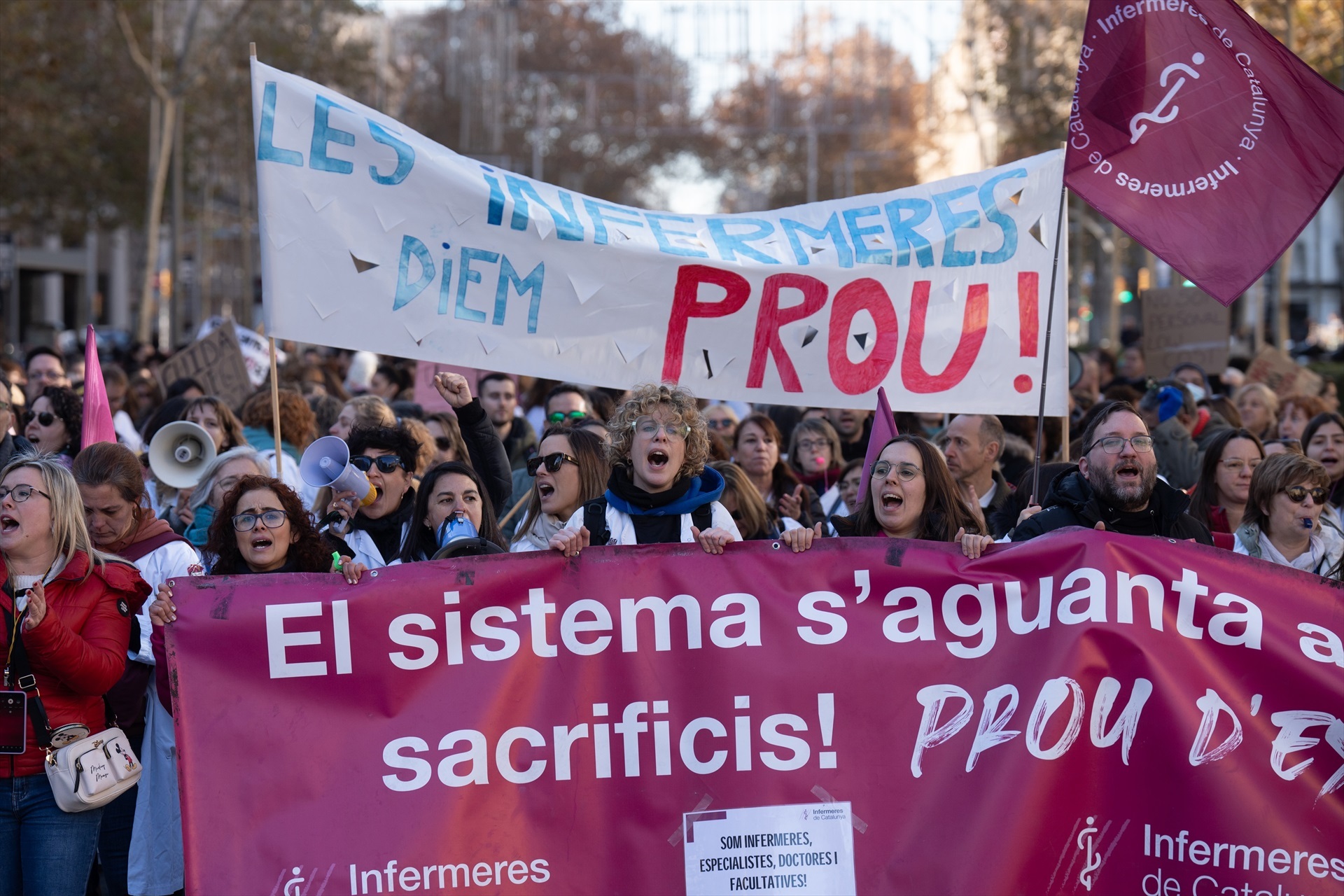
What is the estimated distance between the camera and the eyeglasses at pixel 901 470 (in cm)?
483

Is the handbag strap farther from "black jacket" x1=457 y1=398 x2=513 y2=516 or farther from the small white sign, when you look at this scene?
"black jacket" x1=457 y1=398 x2=513 y2=516

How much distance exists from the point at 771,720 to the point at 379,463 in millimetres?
2153

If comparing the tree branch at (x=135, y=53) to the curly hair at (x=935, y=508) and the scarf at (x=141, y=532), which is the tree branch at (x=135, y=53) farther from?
the curly hair at (x=935, y=508)

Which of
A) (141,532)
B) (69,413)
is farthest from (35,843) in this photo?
(69,413)

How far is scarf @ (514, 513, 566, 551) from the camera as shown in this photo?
5.45 meters

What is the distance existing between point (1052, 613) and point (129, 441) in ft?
19.6

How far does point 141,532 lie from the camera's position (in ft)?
16.2

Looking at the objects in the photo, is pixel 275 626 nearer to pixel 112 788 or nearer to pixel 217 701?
pixel 217 701

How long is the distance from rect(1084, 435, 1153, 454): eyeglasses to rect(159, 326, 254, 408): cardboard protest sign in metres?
7.98

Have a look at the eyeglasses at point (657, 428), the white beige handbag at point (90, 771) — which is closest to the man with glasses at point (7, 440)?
the white beige handbag at point (90, 771)

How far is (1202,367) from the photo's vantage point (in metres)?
12.2

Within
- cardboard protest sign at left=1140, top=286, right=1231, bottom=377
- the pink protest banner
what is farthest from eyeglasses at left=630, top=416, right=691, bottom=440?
cardboard protest sign at left=1140, top=286, right=1231, bottom=377

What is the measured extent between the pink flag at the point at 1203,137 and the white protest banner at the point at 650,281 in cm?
59

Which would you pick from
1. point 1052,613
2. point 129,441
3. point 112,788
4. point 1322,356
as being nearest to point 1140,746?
point 1052,613
